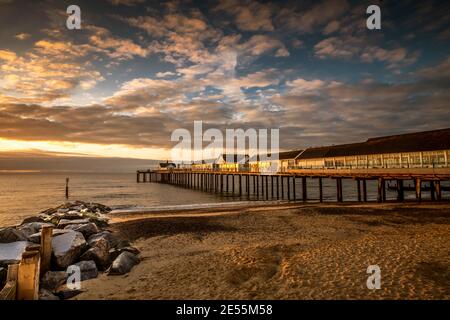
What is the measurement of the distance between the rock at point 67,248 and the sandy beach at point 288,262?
1331mm

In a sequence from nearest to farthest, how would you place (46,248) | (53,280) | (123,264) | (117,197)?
(53,280) < (46,248) < (123,264) < (117,197)

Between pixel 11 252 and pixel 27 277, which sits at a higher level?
pixel 27 277

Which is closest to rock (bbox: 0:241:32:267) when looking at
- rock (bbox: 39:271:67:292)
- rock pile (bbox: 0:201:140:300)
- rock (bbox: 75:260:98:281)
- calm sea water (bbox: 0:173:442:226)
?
rock pile (bbox: 0:201:140:300)

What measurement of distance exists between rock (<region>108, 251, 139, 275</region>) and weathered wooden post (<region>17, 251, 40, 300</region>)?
111 inches

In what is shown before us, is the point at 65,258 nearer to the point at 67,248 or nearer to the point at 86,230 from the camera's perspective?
the point at 67,248

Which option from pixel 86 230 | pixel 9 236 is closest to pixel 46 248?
pixel 9 236

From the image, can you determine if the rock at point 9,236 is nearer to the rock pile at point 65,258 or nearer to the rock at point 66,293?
the rock pile at point 65,258

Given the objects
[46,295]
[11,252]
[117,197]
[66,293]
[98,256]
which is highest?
[11,252]

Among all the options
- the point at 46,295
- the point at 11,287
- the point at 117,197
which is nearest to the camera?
the point at 11,287

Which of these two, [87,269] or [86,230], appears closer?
[87,269]

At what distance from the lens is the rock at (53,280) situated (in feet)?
23.3

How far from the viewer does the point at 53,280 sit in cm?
723

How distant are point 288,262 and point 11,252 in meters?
8.94
